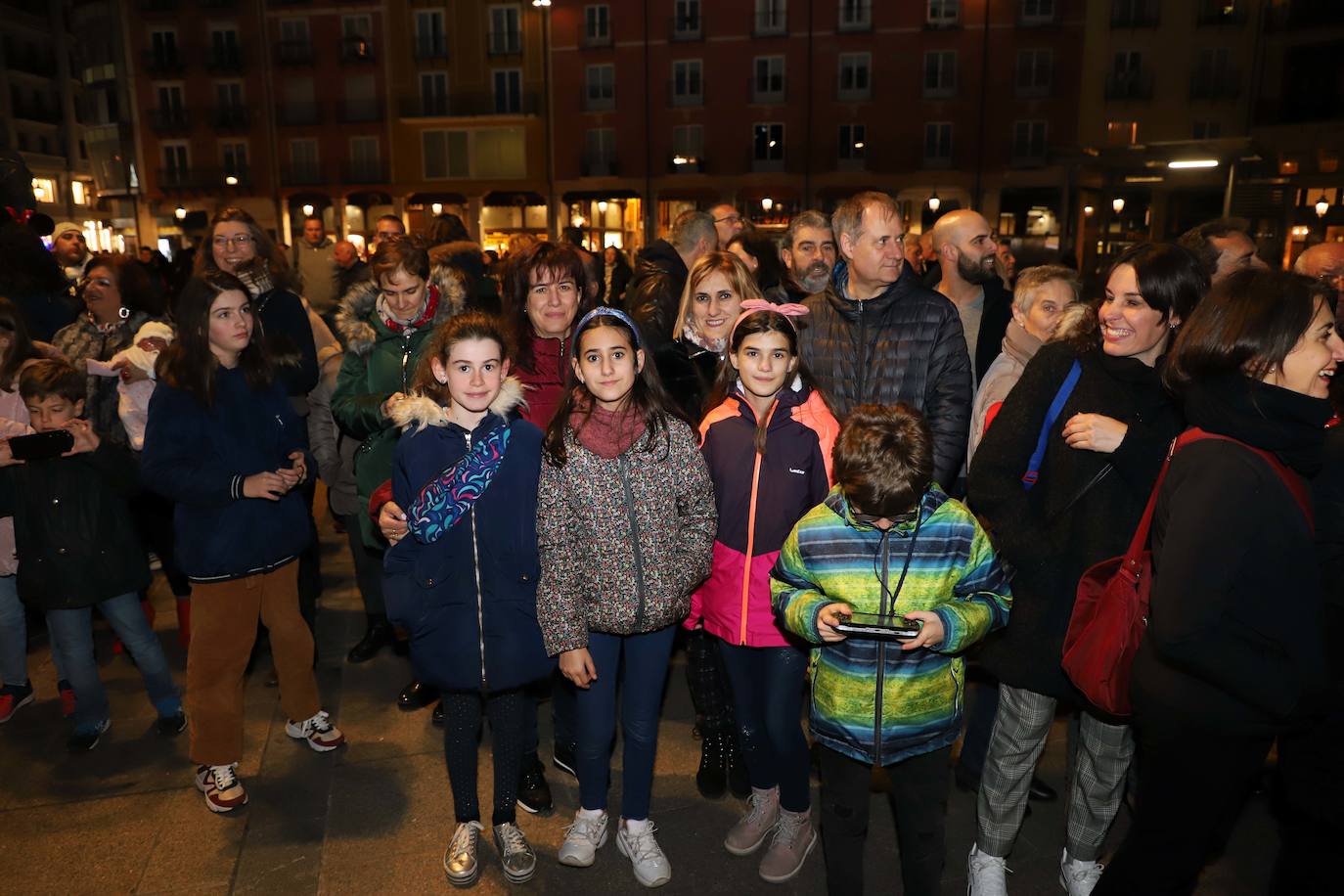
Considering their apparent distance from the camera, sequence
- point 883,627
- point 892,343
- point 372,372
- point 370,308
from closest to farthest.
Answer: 1. point 883,627
2. point 892,343
3. point 372,372
4. point 370,308

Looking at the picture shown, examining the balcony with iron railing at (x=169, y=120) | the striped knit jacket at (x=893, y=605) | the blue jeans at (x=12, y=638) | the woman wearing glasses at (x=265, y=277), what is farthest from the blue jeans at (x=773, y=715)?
the balcony with iron railing at (x=169, y=120)

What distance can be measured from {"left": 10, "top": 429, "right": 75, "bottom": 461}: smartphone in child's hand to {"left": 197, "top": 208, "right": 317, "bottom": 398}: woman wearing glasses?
0.93m

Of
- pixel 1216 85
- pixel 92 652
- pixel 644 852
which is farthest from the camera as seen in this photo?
pixel 1216 85

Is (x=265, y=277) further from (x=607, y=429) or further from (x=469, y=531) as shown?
(x=607, y=429)

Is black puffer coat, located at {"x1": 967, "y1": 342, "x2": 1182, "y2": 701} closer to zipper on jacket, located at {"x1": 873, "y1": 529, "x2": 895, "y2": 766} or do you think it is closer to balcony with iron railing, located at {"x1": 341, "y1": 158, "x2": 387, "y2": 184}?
zipper on jacket, located at {"x1": 873, "y1": 529, "x2": 895, "y2": 766}

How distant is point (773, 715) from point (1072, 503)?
1226 mm

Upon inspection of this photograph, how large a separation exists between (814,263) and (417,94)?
34.6 meters

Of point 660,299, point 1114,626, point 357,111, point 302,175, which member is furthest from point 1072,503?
point 302,175

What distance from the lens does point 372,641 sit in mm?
4828

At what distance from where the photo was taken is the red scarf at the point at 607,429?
2.92 meters

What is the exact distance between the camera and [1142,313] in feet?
8.84

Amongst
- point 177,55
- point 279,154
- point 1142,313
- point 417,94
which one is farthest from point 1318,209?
point 177,55

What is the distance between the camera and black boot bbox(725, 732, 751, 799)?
3.56 meters

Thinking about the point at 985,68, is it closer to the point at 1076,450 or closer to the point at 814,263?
the point at 814,263
